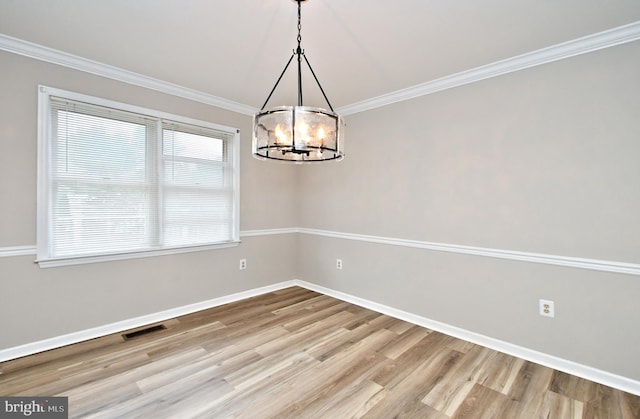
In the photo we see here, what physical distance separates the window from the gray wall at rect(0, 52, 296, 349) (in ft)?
0.30

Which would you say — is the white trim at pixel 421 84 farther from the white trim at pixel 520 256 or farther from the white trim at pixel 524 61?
the white trim at pixel 520 256

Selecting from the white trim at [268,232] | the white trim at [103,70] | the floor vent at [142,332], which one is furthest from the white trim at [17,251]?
the white trim at [268,232]

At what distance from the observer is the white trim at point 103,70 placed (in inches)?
90.7

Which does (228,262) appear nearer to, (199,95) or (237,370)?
(237,370)

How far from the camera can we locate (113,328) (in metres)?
2.82

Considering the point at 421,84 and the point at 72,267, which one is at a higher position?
the point at 421,84

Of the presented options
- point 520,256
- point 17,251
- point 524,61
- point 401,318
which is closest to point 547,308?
point 520,256

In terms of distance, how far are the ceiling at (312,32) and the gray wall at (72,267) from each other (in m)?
0.30

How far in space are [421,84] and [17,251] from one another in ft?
12.8

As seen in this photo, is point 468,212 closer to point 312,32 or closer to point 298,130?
point 298,130

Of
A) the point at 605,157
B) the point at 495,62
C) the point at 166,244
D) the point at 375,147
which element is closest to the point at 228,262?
the point at 166,244

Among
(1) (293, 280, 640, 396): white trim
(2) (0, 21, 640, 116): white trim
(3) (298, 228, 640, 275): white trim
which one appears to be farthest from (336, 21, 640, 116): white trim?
(1) (293, 280, 640, 396): white trim

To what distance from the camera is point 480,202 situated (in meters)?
2.71

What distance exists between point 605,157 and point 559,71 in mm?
760
